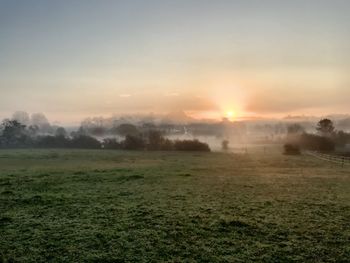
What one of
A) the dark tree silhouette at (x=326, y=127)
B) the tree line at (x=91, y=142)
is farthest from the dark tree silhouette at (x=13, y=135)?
the dark tree silhouette at (x=326, y=127)

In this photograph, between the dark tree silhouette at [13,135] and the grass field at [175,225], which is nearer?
the grass field at [175,225]

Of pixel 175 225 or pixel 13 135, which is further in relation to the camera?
pixel 13 135

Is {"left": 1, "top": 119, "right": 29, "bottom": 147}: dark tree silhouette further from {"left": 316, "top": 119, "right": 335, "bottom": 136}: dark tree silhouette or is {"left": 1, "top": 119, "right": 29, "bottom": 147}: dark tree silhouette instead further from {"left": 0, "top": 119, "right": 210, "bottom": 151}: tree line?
{"left": 316, "top": 119, "right": 335, "bottom": 136}: dark tree silhouette

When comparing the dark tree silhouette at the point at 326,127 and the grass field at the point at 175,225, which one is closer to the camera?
the grass field at the point at 175,225

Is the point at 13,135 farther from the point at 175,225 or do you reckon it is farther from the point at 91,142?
the point at 175,225

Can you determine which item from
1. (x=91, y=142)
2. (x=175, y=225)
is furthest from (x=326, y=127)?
(x=175, y=225)

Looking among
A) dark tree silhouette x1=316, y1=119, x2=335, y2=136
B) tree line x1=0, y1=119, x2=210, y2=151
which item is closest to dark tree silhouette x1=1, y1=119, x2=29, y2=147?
tree line x1=0, y1=119, x2=210, y2=151

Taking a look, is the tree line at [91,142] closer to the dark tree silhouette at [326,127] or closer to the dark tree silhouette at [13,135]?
the dark tree silhouette at [13,135]

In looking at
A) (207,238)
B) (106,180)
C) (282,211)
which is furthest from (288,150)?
(207,238)

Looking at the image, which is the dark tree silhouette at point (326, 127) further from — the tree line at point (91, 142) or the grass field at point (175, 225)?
the grass field at point (175, 225)

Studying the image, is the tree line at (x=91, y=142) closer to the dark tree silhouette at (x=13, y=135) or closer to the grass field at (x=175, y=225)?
the dark tree silhouette at (x=13, y=135)

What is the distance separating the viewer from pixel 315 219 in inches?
733

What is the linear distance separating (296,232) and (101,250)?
8.64 m

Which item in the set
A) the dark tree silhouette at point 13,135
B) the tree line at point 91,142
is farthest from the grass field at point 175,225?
the dark tree silhouette at point 13,135
